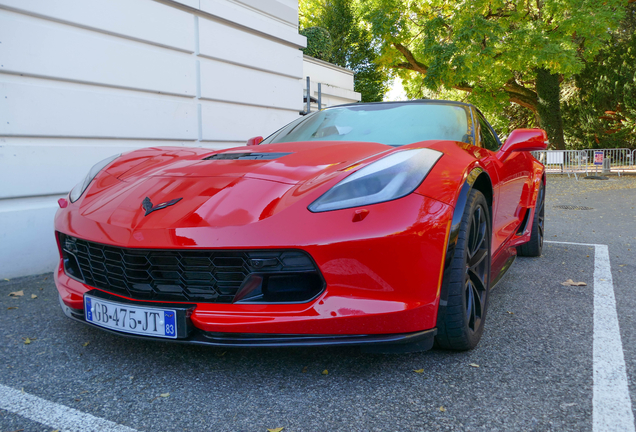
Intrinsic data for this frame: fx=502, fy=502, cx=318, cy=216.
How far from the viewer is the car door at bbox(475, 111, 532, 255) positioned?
2.89 m

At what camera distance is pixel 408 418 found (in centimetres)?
173

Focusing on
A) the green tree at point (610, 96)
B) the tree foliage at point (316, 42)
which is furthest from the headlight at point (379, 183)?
the green tree at point (610, 96)

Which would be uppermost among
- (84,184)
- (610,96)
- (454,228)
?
(610,96)

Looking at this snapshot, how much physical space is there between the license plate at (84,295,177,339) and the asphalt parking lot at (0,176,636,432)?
9.2 inches

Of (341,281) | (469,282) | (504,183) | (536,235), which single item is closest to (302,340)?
(341,281)

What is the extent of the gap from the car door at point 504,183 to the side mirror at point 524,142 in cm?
8

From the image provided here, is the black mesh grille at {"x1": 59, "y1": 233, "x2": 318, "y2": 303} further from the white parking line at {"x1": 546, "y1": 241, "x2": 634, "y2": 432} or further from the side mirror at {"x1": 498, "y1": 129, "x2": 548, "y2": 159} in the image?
the side mirror at {"x1": 498, "y1": 129, "x2": 548, "y2": 159}

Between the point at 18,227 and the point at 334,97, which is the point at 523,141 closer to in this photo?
the point at 18,227

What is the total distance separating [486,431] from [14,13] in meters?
4.83

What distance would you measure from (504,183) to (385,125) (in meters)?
0.84

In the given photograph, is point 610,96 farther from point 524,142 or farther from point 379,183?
point 379,183

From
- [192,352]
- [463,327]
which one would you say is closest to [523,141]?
[463,327]

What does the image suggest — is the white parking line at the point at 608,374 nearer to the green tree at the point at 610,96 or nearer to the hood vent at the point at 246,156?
the hood vent at the point at 246,156

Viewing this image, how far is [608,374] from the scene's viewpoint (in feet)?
6.76
